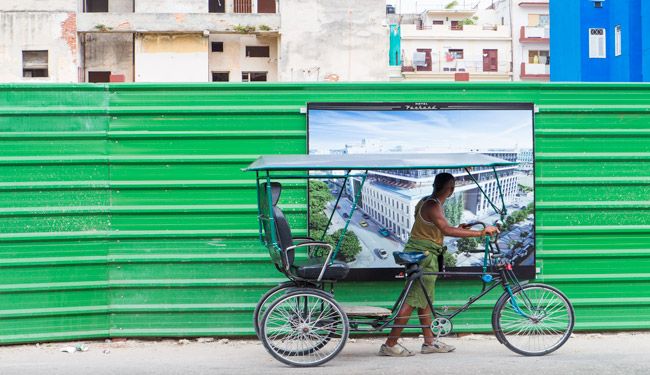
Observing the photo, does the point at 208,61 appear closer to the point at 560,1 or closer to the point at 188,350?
the point at 560,1

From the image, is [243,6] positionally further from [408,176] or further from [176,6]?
[408,176]

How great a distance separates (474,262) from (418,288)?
40.5 inches

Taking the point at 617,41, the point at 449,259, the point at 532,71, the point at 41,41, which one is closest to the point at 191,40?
the point at 41,41

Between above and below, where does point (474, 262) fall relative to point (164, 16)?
below

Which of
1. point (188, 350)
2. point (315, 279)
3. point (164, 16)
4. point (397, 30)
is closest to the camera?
point (315, 279)

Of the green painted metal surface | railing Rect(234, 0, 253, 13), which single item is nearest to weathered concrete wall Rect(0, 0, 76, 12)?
railing Rect(234, 0, 253, 13)

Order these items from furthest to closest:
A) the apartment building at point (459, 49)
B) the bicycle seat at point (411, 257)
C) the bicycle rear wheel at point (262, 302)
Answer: the apartment building at point (459, 49)
the bicycle seat at point (411, 257)
the bicycle rear wheel at point (262, 302)

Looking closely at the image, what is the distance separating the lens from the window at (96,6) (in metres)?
38.2

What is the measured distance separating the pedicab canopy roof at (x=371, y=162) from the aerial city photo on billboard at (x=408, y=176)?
821 mm

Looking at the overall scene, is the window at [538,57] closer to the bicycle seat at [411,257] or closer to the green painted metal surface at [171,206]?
the green painted metal surface at [171,206]

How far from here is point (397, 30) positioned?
47.9m

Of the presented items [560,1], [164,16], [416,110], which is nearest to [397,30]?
[560,1]

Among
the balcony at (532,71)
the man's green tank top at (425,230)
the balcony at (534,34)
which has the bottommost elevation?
the man's green tank top at (425,230)

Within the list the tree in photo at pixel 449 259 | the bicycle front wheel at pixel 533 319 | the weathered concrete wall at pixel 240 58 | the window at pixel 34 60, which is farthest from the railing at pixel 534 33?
the bicycle front wheel at pixel 533 319
